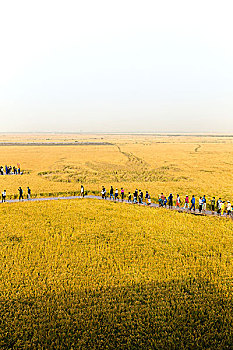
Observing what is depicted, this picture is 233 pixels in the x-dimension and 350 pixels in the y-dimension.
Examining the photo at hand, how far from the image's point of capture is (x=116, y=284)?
12703mm

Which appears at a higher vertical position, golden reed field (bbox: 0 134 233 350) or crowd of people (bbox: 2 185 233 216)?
crowd of people (bbox: 2 185 233 216)

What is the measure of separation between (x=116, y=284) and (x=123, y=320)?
247 centimetres

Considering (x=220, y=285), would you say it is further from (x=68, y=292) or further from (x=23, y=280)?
(x=23, y=280)

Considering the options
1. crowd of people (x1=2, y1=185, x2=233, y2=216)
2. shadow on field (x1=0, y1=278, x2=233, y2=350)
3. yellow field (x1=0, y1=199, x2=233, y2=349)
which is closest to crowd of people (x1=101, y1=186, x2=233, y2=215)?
crowd of people (x1=2, y1=185, x2=233, y2=216)

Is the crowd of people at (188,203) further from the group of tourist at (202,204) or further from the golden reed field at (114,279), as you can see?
the golden reed field at (114,279)

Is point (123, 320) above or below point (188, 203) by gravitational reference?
below

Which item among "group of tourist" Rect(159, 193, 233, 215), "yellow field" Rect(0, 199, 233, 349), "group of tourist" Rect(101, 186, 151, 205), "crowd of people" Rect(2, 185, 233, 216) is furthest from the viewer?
"group of tourist" Rect(101, 186, 151, 205)

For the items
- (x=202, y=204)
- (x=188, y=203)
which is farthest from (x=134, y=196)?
(x=202, y=204)

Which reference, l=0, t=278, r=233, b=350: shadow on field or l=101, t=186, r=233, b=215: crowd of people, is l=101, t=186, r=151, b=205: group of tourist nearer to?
l=101, t=186, r=233, b=215: crowd of people

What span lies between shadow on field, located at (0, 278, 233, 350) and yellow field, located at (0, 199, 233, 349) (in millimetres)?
42

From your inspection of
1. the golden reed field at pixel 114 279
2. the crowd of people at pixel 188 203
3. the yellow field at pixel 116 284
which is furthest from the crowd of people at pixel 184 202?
the yellow field at pixel 116 284

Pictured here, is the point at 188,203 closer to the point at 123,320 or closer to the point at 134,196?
the point at 134,196

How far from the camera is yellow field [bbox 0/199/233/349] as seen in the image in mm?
9613

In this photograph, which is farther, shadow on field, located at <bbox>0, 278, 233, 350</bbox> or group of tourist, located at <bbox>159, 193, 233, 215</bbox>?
group of tourist, located at <bbox>159, 193, 233, 215</bbox>
